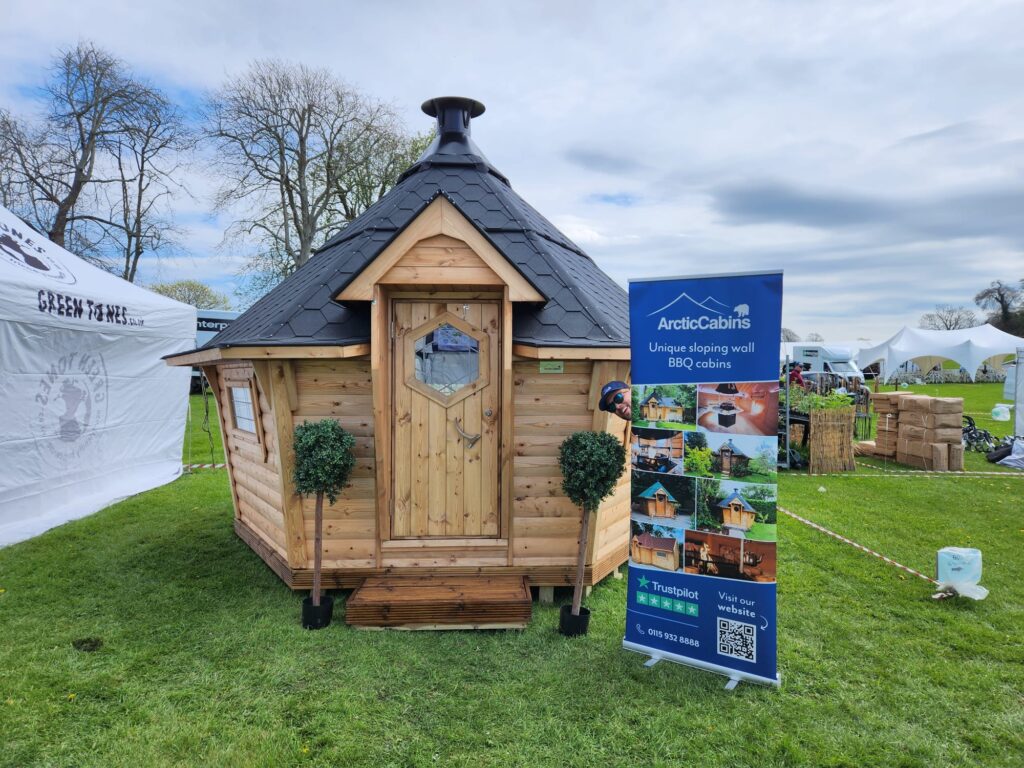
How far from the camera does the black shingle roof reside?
14.9 ft

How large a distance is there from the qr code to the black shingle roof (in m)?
2.14

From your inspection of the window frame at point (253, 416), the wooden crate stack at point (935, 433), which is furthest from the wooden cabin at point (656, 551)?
the wooden crate stack at point (935, 433)

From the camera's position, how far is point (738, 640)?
12.0ft

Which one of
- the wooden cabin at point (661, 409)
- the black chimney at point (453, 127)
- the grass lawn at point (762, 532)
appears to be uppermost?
the black chimney at point (453, 127)

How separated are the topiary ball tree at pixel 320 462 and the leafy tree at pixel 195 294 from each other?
36110 mm

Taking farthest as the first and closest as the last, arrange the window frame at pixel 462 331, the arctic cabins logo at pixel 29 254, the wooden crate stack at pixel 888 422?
the wooden crate stack at pixel 888 422 → the arctic cabins logo at pixel 29 254 → the window frame at pixel 462 331

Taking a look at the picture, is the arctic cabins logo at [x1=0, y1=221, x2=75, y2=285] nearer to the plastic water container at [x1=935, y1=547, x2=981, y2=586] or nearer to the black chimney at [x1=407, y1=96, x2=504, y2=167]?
the black chimney at [x1=407, y1=96, x2=504, y2=167]

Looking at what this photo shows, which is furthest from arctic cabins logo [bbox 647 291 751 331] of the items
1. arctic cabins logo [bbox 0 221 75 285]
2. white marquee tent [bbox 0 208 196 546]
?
arctic cabins logo [bbox 0 221 75 285]

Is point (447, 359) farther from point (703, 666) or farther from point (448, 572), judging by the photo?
point (703, 666)

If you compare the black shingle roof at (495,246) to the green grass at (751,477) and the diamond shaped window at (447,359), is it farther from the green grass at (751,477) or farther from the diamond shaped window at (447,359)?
the green grass at (751,477)

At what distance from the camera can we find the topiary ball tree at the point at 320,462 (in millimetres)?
4172

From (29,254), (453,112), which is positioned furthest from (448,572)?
(29,254)

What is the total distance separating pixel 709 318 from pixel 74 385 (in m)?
8.09

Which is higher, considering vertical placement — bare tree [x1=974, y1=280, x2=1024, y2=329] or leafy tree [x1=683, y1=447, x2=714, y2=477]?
bare tree [x1=974, y1=280, x2=1024, y2=329]
